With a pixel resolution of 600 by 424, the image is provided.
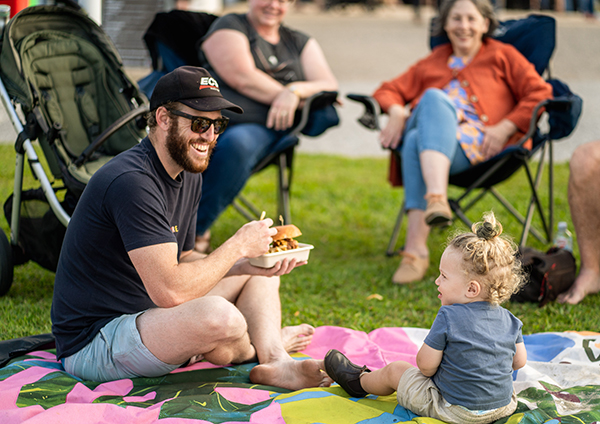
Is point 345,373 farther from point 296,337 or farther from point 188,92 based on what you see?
point 188,92

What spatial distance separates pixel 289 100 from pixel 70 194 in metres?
1.46

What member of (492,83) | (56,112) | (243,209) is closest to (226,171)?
(243,209)

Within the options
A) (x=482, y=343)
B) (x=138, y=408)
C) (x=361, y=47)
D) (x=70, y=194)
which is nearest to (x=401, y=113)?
(x=70, y=194)

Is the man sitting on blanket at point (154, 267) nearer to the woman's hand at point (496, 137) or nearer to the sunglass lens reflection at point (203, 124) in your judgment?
the sunglass lens reflection at point (203, 124)

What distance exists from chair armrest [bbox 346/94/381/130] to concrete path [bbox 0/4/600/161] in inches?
145

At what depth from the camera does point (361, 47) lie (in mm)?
12664

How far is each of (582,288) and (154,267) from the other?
2.27 metres

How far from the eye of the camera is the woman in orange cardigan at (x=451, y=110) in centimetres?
346

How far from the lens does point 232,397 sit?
2.03 metres

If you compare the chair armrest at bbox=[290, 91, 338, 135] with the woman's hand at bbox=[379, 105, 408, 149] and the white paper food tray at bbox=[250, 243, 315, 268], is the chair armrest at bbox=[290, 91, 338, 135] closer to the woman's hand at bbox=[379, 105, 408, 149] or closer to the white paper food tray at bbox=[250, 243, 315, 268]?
the woman's hand at bbox=[379, 105, 408, 149]

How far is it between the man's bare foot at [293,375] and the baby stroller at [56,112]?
1.16 metres

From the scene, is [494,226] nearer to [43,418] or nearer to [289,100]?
[43,418]

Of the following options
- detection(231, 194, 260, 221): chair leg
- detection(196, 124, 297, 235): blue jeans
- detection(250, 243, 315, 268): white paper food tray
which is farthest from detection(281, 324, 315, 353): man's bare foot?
detection(231, 194, 260, 221): chair leg

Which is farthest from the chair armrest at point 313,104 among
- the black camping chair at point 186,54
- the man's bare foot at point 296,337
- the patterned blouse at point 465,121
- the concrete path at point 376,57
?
the concrete path at point 376,57
